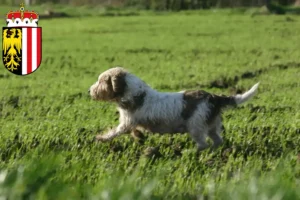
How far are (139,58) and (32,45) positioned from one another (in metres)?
5.94

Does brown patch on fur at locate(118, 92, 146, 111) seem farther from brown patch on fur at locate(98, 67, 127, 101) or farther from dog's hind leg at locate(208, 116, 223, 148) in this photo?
dog's hind leg at locate(208, 116, 223, 148)

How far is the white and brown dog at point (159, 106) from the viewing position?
729 centimetres

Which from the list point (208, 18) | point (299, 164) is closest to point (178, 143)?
point (299, 164)

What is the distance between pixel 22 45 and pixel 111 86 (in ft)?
8.76

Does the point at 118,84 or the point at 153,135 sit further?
the point at 153,135

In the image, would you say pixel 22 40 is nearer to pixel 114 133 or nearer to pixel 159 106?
pixel 114 133

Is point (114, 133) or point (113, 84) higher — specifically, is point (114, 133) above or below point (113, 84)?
below

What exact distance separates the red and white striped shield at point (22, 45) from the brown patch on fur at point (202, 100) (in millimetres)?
2922

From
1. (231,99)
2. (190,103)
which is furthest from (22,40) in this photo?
(231,99)

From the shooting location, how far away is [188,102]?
730 cm

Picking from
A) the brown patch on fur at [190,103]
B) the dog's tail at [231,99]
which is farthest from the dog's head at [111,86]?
the dog's tail at [231,99]

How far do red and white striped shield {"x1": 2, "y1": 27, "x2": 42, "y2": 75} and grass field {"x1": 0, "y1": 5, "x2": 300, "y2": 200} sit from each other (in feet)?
1.50

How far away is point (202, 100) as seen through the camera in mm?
7305

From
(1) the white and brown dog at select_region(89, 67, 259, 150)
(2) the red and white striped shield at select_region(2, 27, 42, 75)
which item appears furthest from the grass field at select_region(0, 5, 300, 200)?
(2) the red and white striped shield at select_region(2, 27, 42, 75)
